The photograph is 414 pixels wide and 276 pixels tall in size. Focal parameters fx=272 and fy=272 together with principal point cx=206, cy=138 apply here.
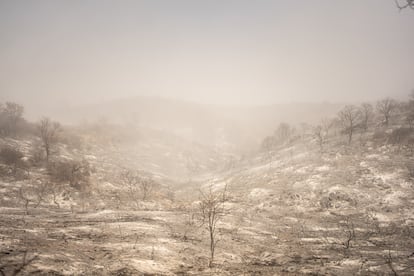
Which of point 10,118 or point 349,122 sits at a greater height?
point 349,122

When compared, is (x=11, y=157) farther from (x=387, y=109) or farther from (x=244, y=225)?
(x=387, y=109)

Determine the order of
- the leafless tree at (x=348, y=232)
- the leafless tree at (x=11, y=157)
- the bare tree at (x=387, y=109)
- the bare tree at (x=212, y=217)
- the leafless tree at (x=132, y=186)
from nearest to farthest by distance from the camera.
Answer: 1. the bare tree at (x=212, y=217)
2. the leafless tree at (x=348, y=232)
3. the leafless tree at (x=11, y=157)
4. the leafless tree at (x=132, y=186)
5. the bare tree at (x=387, y=109)

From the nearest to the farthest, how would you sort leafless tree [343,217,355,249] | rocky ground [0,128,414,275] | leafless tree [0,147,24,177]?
rocky ground [0,128,414,275] < leafless tree [343,217,355,249] < leafless tree [0,147,24,177]

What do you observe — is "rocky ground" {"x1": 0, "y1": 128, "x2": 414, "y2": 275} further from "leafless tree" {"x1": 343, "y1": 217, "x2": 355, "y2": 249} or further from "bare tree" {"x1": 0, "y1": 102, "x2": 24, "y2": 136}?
"bare tree" {"x1": 0, "y1": 102, "x2": 24, "y2": 136}

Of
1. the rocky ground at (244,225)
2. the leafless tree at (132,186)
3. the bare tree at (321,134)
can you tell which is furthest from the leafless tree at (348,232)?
the bare tree at (321,134)

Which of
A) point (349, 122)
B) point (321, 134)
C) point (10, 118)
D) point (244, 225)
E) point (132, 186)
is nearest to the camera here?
point (244, 225)

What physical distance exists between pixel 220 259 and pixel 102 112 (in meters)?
177

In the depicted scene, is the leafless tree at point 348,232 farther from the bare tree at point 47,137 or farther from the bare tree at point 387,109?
the bare tree at point 47,137

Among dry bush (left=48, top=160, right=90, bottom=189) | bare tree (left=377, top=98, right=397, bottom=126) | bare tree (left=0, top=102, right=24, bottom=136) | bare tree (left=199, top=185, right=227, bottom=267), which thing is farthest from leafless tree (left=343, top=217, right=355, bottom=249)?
bare tree (left=0, top=102, right=24, bottom=136)

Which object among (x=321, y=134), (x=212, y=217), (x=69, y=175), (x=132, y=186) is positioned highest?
(x=321, y=134)

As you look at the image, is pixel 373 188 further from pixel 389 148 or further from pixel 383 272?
pixel 383 272

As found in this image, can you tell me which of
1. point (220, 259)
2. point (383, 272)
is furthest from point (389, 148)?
point (220, 259)

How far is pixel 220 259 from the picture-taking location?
17.3 meters

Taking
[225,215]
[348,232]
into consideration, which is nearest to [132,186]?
[225,215]
